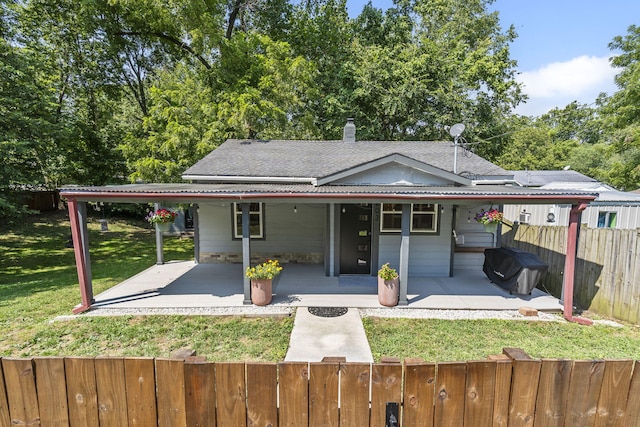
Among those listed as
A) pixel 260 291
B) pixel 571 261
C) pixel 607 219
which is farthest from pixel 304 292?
pixel 607 219

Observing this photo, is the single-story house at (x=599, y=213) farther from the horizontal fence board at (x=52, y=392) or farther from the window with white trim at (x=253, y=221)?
the horizontal fence board at (x=52, y=392)

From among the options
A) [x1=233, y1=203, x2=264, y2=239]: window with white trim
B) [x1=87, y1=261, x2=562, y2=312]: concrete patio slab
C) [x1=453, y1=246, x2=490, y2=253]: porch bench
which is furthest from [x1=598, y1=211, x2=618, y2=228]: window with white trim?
[x1=233, y1=203, x2=264, y2=239]: window with white trim

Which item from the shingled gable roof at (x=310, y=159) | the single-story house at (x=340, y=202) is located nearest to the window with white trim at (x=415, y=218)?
the single-story house at (x=340, y=202)

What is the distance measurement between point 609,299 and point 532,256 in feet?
5.06

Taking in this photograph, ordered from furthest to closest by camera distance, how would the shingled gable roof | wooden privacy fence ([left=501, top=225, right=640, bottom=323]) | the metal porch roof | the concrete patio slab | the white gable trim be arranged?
the shingled gable roof
the white gable trim
the concrete patio slab
the metal porch roof
wooden privacy fence ([left=501, top=225, right=640, bottom=323])

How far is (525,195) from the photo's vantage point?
6.18 metres

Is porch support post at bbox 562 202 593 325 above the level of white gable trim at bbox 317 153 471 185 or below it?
below

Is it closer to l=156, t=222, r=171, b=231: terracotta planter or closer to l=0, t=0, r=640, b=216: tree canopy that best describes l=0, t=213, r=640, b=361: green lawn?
l=156, t=222, r=171, b=231: terracotta planter

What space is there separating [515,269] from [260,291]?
592cm

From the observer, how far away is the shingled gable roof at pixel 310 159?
9.42m

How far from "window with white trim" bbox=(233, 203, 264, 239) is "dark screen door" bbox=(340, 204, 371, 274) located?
2.91m

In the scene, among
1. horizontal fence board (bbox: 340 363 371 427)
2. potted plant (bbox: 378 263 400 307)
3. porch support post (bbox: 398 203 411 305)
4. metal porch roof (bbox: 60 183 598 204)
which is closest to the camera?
horizontal fence board (bbox: 340 363 371 427)

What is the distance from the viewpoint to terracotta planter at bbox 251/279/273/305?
654 centimetres

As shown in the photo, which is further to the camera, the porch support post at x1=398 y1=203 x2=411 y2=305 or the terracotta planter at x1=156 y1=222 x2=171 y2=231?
the terracotta planter at x1=156 y1=222 x2=171 y2=231
